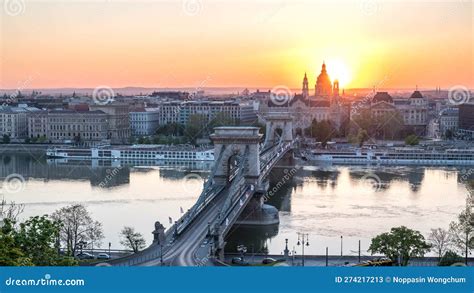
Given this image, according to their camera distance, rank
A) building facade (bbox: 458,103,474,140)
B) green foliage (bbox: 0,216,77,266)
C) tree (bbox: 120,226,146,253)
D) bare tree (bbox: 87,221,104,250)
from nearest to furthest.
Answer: green foliage (bbox: 0,216,77,266), tree (bbox: 120,226,146,253), bare tree (bbox: 87,221,104,250), building facade (bbox: 458,103,474,140)

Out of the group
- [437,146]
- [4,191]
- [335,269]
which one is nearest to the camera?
[335,269]

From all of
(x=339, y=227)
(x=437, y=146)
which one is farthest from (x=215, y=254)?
(x=437, y=146)

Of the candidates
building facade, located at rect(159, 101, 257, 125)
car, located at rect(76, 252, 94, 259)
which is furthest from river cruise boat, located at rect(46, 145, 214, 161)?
car, located at rect(76, 252, 94, 259)

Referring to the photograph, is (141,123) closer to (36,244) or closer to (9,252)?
(36,244)

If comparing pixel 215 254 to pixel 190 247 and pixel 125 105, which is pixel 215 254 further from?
pixel 125 105

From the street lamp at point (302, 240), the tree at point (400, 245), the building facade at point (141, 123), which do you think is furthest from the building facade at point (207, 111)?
the tree at point (400, 245)

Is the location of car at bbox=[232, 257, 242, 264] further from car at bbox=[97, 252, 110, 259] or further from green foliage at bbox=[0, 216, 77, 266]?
green foliage at bbox=[0, 216, 77, 266]

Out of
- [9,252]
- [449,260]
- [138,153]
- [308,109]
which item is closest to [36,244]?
[9,252]

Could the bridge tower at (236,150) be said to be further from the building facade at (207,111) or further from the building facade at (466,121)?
the building facade at (466,121)
